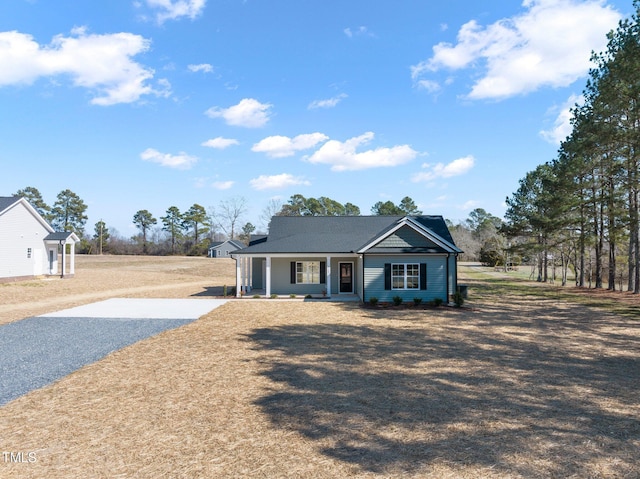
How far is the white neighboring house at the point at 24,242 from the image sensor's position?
96.8 feet

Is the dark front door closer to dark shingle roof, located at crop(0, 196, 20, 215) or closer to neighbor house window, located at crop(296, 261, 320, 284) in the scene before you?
neighbor house window, located at crop(296, 261, 320, 284)

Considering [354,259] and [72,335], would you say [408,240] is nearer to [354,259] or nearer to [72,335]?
[354,259]

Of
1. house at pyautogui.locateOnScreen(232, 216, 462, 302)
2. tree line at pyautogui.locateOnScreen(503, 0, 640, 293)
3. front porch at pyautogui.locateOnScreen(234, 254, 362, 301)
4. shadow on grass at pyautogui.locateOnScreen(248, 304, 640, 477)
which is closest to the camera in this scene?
shadow on grass at pyautogui.locateOnScreen(248, 304, 640, 477)

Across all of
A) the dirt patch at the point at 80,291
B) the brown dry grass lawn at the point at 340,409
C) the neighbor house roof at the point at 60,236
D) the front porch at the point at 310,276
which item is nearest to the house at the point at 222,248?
the dirt patch at the point at 80,291

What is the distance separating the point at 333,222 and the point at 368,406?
2073 cm

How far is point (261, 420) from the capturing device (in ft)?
20.1

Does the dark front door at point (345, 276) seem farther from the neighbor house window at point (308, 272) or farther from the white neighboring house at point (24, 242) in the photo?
the white neighboring house at point (24, 242)

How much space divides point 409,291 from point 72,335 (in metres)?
15.1

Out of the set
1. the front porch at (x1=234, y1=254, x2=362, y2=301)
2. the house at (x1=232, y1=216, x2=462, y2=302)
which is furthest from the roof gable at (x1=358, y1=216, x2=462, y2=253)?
the front porch at (x1=234, y1=254, x2=362, y2=301)

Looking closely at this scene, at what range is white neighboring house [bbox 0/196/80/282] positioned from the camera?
29500 mm

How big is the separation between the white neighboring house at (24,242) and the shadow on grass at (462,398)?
2754 centimetres

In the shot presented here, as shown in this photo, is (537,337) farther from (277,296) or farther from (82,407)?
(277,296)

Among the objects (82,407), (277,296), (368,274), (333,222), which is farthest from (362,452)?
(333,222)

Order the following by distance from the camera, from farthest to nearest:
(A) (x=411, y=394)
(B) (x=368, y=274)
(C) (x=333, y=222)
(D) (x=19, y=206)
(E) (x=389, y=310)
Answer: (D) (x=19, y=206)
(C) (x=333, y=222)
(B) (x=368, y=274)
(E) (x=389, y=310)
(A) (x=411, y=394)
